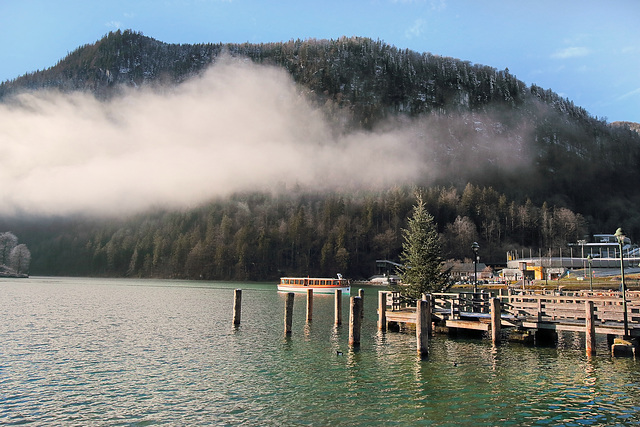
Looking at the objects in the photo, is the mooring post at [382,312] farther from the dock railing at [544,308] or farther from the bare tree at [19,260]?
the bare tree at [19,260]

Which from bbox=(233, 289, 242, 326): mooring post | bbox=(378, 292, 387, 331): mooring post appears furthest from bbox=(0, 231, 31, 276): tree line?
bbox=(378, 292, 387, 331): mooring post

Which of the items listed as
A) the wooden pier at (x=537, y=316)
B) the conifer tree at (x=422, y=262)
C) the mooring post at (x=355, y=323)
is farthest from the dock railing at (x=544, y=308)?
the mooring post at (x=355, y=323)

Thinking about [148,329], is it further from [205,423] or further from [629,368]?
[629,368]

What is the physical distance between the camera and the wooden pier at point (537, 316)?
1075 inches

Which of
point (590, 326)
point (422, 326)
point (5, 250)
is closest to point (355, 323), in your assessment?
point (422, 326)

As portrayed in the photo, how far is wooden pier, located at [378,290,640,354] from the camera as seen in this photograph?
89.6ft

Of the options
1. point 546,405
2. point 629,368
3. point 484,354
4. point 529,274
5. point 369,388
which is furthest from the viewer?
point 529,274

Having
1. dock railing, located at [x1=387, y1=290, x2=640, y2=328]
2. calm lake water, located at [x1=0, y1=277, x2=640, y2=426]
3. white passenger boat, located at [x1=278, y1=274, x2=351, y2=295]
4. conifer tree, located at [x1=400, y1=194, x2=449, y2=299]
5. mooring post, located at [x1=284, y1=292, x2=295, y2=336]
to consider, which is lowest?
white passenger boat, located at [x1=278, y1=274, x2=351, y2=295]

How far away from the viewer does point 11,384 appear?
2098 centimetres

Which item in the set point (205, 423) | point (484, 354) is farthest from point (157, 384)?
point (484, 354)

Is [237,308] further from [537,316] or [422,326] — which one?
[537,316]

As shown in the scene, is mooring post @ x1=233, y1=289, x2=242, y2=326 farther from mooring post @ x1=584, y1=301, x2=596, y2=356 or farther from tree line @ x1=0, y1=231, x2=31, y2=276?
tree line @ x1=0, y1=231, x2=31, y2=276

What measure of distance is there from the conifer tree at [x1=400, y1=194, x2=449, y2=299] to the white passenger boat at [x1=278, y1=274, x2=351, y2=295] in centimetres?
5892

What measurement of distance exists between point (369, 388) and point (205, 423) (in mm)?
7761
